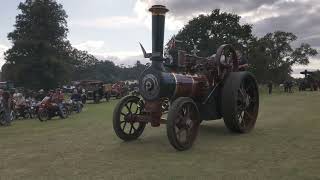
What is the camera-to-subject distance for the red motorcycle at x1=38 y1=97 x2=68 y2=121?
20052mm

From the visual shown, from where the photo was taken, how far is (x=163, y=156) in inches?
352

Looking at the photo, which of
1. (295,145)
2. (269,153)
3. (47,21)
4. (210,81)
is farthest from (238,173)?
(47,21)

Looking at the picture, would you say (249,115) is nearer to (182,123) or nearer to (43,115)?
(182,123)

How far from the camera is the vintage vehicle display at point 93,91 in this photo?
35656 millimetres

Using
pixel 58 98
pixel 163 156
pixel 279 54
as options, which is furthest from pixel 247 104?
pixel 279 54

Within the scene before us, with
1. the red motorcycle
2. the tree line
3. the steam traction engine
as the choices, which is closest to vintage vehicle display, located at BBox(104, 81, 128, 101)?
the tree line

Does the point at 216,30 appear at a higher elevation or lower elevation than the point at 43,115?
higher

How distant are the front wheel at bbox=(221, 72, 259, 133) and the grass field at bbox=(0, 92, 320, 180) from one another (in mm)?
348

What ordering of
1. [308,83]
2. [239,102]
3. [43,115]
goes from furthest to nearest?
[308,83], [43,115], [239,102]

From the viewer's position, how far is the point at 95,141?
11.2m

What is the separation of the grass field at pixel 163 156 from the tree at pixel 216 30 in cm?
4594

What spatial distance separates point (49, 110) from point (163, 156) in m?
12.4

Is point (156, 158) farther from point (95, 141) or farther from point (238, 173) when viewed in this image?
point (95, 141)

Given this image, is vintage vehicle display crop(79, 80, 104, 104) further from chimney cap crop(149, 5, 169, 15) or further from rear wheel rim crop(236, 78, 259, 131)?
chimney cap crop(149, 5, 169, 15)
